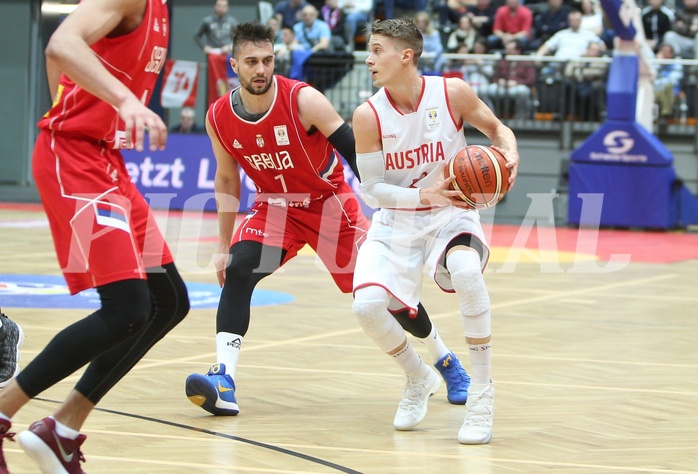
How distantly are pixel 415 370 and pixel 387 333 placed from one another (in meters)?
0.27

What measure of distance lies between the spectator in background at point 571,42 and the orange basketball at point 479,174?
1286cm

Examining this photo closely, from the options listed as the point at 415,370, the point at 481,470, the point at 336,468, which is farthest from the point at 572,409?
the point at 336,468

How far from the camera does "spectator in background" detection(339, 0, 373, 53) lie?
60.5ft

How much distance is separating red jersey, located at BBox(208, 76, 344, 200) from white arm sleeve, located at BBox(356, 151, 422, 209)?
0.60 meters

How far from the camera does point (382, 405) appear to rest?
5297mm

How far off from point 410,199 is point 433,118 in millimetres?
394

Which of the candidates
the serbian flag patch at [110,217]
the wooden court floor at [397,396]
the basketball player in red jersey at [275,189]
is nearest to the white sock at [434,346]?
the basketball player in red jersey at [275,189]

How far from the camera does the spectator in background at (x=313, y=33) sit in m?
18.0

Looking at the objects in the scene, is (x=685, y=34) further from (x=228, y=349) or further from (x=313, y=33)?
(x=228, y=349)

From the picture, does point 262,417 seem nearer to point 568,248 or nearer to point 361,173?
point 361,173

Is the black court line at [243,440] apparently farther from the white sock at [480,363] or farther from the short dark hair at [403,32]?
the short dark hair at [403,32]

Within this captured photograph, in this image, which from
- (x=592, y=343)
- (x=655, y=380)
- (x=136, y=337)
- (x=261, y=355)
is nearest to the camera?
(x=136, y=337)

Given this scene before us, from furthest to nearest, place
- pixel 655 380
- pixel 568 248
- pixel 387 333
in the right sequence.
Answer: pixel 568 248, pixel 655 380, pixel 387 333

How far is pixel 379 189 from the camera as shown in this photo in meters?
4.92
